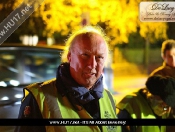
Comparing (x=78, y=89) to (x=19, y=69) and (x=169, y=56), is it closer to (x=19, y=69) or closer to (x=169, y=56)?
(x=19, y=69)

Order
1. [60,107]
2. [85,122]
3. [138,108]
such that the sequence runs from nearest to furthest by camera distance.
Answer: [60,107], [85,122], [138,108]

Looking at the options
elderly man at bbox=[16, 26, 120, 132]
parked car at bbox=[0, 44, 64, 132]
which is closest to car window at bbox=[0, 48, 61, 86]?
parked car at bbox=[0, 44, 64, 132]

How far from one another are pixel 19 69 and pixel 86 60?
661 mm

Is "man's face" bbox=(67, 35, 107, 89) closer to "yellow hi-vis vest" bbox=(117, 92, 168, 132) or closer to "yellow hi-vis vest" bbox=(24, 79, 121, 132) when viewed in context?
"yellow hi-vis vest" bbox=(24, 79, 121, 132)

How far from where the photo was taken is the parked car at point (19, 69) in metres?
2.31

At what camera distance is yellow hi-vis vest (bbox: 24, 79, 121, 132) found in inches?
78.0

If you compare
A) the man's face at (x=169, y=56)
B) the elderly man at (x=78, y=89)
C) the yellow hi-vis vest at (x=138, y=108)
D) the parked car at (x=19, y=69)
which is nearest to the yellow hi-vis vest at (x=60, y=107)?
the elderly man at (x=78, y=89)

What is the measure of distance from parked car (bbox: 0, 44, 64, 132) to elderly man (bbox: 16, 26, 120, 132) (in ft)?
0.65

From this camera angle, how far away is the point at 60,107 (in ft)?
6.66

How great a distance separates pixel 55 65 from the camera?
235 centimetres

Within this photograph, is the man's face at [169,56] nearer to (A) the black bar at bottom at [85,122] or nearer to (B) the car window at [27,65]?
(A) the black bar at bottom at [85,122]

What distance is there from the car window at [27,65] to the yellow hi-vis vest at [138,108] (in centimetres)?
63

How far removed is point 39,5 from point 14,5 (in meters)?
0.21

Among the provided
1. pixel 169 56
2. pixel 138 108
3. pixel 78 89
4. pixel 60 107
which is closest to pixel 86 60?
pixel 78 89
